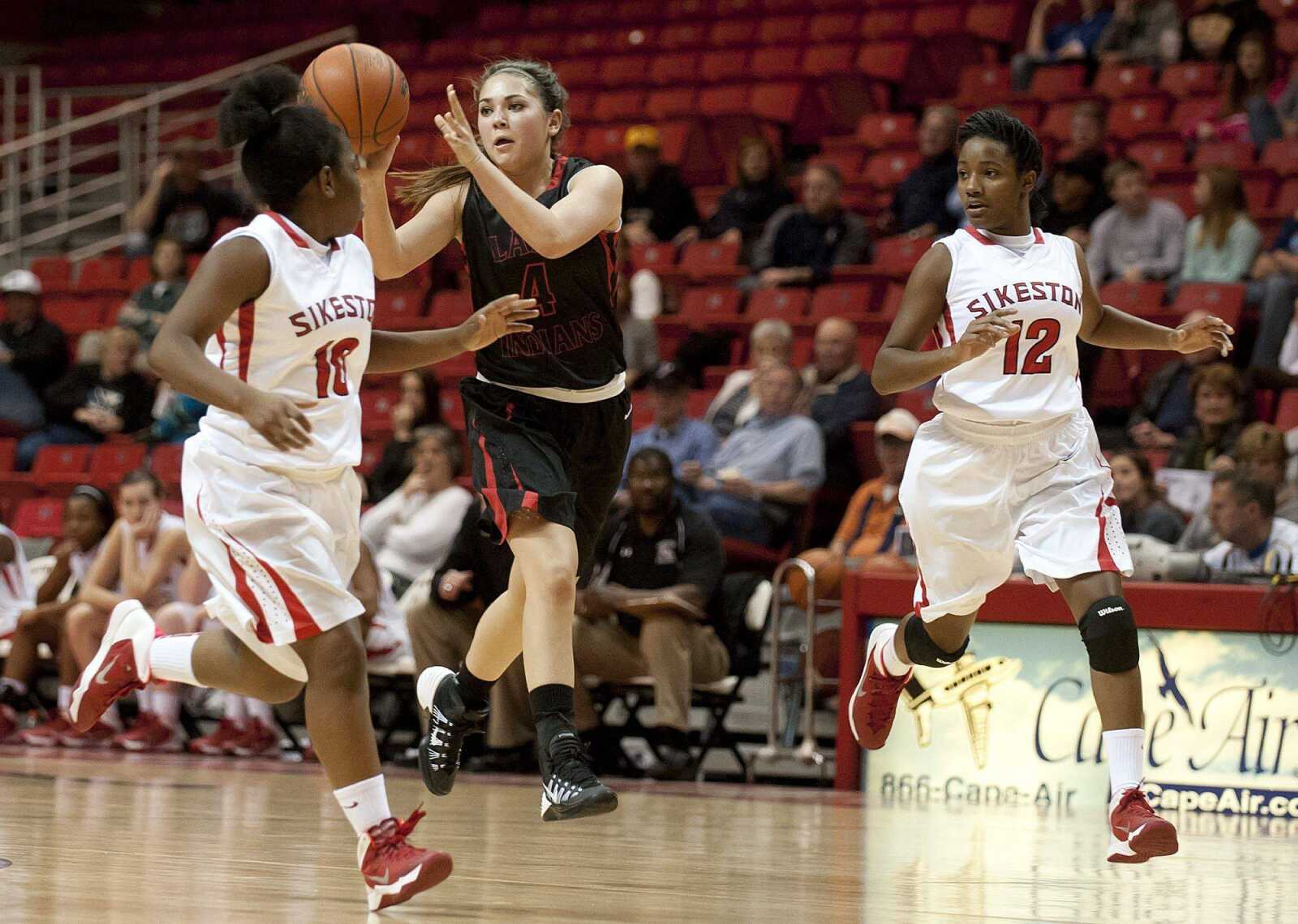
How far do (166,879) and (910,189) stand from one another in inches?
A: 307

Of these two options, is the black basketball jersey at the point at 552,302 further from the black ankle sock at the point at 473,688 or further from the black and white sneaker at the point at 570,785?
the black and white sneaker at the point at 570,785

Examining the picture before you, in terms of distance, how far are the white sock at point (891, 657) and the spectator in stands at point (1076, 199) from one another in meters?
5.22

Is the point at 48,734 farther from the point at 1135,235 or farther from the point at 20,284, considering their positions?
the point at 1135,235

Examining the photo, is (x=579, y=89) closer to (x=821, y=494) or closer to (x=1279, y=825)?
(x=821, y=494)

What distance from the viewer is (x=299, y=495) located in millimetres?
3508

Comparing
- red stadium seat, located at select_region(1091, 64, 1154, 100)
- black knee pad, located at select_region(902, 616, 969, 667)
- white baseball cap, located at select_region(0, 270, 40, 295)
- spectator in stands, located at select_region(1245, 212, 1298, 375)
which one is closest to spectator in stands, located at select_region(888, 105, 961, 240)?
red stadium seat, located at select_region(1091, 64, 1154, 100)

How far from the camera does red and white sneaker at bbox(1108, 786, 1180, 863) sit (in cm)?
380

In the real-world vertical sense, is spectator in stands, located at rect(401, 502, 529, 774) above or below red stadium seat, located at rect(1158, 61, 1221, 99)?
below

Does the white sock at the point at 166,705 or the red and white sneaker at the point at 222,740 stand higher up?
the white sock at the point at 166,705

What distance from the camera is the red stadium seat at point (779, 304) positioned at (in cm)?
1002

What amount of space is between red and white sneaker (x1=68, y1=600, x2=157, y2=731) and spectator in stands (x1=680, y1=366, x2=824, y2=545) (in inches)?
155

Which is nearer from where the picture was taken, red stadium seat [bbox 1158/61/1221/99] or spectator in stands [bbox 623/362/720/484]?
spectator in stands [bbox 623/362/720/484]

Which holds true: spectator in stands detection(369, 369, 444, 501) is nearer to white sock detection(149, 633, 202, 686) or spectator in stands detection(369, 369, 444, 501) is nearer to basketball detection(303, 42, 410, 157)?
basketball detection(303, 42, 410, 157)

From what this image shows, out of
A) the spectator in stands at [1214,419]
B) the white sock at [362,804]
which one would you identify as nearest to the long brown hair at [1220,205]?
the spectator in stands at [1214,419]
